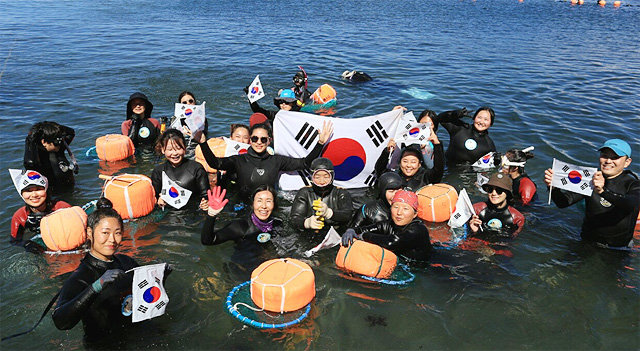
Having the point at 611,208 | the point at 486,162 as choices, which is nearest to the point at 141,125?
the point at 486,162

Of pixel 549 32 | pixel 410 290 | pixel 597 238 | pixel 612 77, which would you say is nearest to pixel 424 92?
pixel 612 77

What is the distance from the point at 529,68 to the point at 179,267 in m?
21.9

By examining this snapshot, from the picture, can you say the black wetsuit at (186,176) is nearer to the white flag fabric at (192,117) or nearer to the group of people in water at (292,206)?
the group of people in water at (292,206)

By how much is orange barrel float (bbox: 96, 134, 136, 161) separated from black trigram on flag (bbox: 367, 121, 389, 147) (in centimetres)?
655

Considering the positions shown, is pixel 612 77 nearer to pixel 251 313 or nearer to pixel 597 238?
pixel 597 238

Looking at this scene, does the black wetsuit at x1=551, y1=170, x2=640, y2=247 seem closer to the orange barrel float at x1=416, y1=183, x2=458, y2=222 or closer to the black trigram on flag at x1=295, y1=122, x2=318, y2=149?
the orange barrel float at x1=416, y1=183, x2=458, y2=222

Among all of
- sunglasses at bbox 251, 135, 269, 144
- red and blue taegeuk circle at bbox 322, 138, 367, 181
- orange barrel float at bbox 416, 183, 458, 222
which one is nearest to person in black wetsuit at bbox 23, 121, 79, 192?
sunglasses at bbox 251, 135, 269, 144

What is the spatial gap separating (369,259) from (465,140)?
5805 mm

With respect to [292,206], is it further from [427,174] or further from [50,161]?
[50,161]

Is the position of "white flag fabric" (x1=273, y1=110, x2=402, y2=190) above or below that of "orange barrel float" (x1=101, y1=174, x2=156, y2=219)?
above

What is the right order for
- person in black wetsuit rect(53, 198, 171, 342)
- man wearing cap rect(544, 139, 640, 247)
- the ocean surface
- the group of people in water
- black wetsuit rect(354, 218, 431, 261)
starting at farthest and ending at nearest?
black wetsuit rect(354, 218, 431, 261), man wearing cap rect(544, 139, 640, 247), the ocean surface, the group of people in water, person in black wetsuit rect(53, 198, 171, 342)

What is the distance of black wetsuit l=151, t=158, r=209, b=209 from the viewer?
8.80 meters

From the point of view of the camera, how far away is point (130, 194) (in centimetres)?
830

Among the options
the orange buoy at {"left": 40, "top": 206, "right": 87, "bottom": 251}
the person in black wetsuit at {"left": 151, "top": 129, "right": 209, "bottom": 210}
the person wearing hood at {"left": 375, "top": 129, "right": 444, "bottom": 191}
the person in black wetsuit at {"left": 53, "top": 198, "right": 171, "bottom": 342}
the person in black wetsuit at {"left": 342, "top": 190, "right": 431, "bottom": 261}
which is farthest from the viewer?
the person wearing hood at {"left": 375, "top": 129, "right": 444, "bottom": 191}
